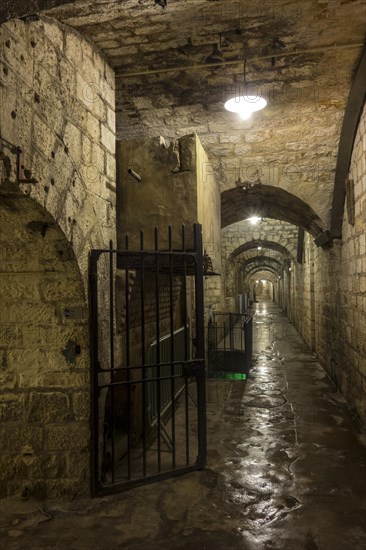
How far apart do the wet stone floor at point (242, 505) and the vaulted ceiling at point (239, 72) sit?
124 inches

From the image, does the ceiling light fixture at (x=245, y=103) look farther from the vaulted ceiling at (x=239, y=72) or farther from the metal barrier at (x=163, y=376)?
the metal barrier at (x=163, y=376)

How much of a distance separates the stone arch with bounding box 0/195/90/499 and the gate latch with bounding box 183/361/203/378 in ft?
3.01

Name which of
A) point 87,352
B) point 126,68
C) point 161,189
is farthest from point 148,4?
point 87,352

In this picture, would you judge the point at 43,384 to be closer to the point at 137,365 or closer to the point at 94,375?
the point at 94,375

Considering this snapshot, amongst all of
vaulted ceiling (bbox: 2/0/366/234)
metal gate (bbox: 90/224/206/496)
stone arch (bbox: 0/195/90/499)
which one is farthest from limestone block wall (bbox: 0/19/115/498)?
vaulted ceiling (bbox: 2/0/366/234)

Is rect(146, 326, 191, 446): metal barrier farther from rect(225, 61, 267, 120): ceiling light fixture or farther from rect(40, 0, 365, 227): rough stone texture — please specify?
rect(225, 61, 267, 120): ceiling light fixture

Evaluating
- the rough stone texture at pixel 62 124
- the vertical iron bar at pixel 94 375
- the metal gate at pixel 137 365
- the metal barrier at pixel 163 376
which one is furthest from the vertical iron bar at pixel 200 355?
the vertical iron bar at pixel 94 375

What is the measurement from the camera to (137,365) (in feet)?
12.5

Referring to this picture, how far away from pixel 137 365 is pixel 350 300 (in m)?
3.19

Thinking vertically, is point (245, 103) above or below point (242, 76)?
below

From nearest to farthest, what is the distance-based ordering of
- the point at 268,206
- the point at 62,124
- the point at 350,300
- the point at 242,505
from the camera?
the point at 62,124 < the point at 242,505 < the point at 350,300 < the point at 268,206

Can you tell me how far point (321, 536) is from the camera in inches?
109

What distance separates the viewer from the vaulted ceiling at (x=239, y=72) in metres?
3.65

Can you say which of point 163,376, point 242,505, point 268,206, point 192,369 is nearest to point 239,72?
point 268,206
